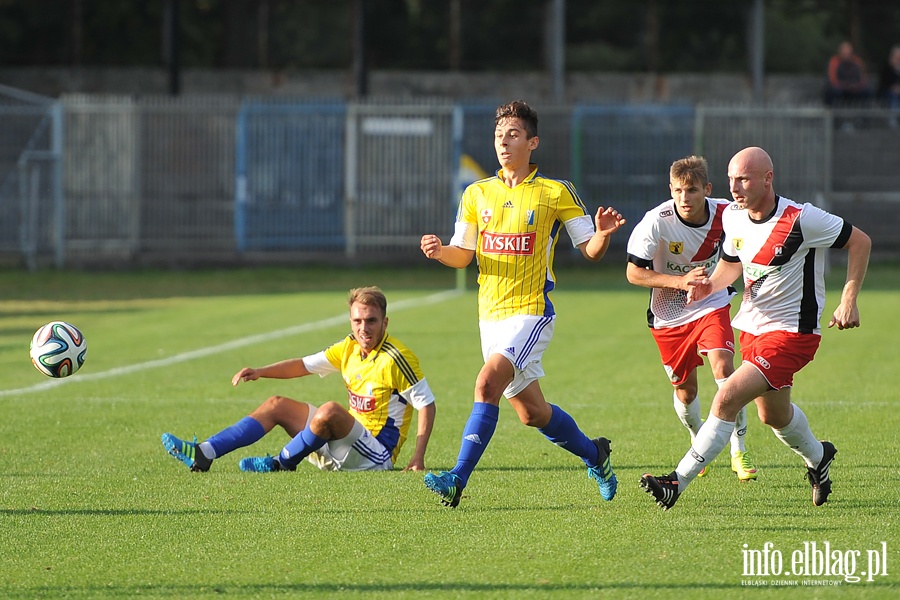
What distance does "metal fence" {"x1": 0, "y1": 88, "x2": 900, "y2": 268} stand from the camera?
89.0 ft

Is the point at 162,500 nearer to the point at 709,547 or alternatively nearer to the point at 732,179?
the point at 709,547

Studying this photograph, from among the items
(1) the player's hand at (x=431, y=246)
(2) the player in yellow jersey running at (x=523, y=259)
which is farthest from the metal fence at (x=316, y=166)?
(1) the player's hand at (x=431, y=246)

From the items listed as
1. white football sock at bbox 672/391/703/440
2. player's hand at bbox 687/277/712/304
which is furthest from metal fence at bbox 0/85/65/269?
player's hand at bbox 687/277/712/304

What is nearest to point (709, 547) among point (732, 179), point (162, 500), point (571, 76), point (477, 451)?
point (477, 451)

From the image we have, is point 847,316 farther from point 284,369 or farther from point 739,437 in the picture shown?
point 284,369

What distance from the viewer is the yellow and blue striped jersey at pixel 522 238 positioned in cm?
704

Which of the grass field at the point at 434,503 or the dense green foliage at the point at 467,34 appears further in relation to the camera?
the dense green foliage at the point at 467,34

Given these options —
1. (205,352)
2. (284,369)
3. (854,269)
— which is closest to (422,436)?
(284,369)

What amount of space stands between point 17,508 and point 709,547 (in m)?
3.55

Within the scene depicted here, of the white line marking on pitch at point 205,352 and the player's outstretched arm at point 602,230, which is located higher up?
the player's outstretched arm at point 602,230

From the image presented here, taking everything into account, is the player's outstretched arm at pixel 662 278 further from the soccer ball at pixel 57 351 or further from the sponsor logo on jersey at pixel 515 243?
the soccer ball at pixel 57 351

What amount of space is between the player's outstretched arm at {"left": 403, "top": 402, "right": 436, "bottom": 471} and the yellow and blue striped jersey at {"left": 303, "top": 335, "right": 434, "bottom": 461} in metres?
0.05

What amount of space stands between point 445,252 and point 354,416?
62.0 inches

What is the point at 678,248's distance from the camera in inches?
314
